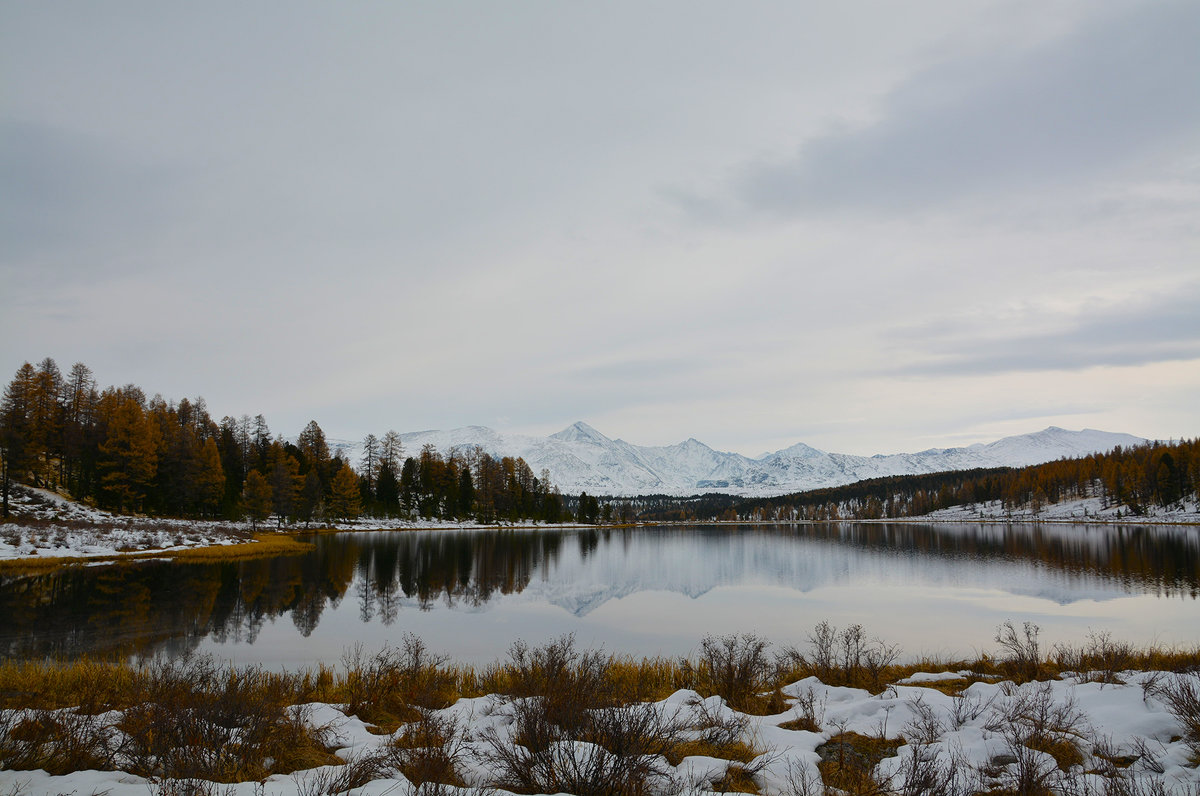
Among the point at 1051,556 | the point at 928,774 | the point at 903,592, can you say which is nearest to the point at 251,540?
the point at 903,592

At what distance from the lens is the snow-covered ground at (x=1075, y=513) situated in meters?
103

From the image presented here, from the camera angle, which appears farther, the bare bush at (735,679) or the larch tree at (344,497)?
the larch tree at (344,497)

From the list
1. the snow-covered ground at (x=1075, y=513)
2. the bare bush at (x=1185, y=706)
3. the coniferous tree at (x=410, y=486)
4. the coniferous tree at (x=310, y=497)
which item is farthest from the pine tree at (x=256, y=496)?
the snow-covered ground at (x=1075, y=513)

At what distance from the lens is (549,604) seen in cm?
2664

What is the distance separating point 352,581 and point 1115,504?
151m

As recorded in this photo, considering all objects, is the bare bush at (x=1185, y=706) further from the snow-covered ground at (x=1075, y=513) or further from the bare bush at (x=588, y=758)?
the snow-covered ground at (x=1075, y=513)

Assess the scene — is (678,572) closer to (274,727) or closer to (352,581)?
(352,581)

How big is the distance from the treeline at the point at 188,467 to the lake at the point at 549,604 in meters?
28.4

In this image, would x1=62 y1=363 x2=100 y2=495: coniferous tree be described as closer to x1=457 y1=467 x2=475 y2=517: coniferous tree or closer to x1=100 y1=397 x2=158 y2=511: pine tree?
x1=100 y1=397 x2=158 y2=511: pine tree

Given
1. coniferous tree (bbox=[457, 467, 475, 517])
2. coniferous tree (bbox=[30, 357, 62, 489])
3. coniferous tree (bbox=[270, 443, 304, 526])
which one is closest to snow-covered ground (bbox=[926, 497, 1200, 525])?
coniferous tree (bbox=[457, 467, 475, 517])

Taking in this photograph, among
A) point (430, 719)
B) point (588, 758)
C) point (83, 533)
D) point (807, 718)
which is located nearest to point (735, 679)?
point (807, 718)

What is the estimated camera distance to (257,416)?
94.3 m

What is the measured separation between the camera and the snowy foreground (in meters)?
5.79

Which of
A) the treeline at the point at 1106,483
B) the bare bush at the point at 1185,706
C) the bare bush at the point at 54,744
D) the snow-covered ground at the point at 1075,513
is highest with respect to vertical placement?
the bare bush at the point at 54,744
